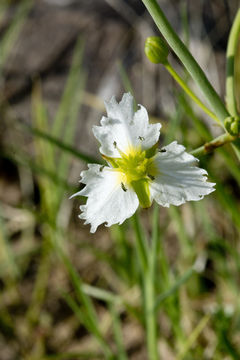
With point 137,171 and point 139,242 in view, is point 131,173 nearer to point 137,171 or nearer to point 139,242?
point 137,171

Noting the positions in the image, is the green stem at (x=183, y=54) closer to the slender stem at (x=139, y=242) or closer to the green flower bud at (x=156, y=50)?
the green flower bud at (x=156, y=50)

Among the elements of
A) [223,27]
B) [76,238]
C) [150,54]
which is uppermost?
[223,27]

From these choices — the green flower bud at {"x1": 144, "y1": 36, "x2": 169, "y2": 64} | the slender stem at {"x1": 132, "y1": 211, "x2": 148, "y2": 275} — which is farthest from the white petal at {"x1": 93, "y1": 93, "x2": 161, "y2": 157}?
the slender stem at {"x1": 132, "y1": 211, "x2": 148, "y2": 275}

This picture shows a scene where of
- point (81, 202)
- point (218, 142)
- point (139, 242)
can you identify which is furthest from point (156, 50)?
point (81, 202)

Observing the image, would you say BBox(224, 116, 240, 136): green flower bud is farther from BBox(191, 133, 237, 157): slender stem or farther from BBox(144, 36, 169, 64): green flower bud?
BBox(144, 36, 169, 64): green flower bud

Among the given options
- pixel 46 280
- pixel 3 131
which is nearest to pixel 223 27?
pixel 3 131

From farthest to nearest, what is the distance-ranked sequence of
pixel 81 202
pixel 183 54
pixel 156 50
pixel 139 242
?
pixel 81 202
pixel 139 242
pixel 156 50
pixel 183 54

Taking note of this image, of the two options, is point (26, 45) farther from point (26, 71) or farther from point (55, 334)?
point (55, 334)
